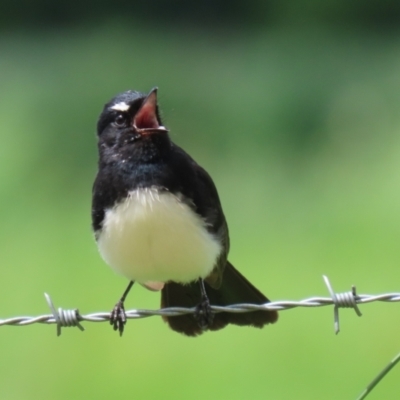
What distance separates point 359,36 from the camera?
18.8 meters

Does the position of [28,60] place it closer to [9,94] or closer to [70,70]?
[70,70]

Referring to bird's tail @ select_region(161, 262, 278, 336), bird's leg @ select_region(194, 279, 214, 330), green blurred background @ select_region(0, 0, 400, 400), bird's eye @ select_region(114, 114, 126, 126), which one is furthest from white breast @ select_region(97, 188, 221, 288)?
green blurred background @ select_region(0, 0, 400, 400)

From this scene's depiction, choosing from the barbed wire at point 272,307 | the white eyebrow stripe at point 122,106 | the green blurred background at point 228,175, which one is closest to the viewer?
the barbed wire at point 272,307

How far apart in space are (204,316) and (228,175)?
633 cm

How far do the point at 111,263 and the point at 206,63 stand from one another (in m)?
11.7

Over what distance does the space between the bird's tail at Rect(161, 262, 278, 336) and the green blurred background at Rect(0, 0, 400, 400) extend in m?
1.68

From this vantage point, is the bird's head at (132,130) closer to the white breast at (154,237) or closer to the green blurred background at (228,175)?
the white breast at (154,237)

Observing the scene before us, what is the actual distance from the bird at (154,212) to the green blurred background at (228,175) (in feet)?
6.66

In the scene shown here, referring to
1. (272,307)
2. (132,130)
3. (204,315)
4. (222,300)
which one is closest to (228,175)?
(222,300)

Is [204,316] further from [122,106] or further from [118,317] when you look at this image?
[122,106]

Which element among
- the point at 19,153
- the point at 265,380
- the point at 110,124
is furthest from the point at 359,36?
the point at 110,124

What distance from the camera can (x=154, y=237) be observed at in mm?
5270

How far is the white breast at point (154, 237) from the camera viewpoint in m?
5.24

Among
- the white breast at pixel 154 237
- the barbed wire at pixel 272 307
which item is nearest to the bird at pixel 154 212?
the white breast at pixel 154 237
